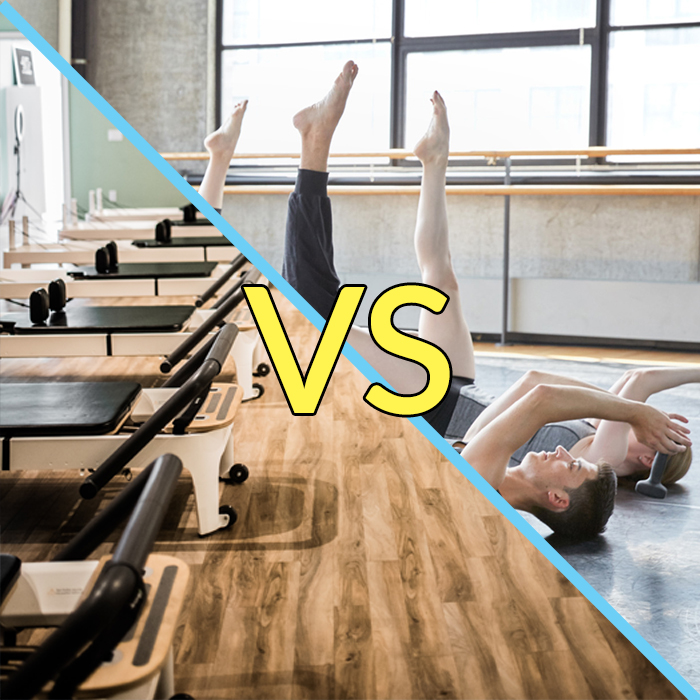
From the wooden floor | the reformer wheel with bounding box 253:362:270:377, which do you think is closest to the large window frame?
the wooden floor

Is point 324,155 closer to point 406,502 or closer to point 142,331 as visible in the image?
point 406,502

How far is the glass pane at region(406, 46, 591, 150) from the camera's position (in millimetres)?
473

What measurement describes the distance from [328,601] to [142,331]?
91 cm

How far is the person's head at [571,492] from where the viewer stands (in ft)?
1.57

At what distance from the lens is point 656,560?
49 centimetres

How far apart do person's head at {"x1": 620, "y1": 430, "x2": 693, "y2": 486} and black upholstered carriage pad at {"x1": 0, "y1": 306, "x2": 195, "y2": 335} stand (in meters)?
1.29

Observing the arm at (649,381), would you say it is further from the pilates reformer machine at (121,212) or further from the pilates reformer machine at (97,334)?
the pilates reformer machine at (121,212)

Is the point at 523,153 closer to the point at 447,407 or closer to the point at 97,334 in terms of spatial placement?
the point at 447,407

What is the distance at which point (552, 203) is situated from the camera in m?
0.57

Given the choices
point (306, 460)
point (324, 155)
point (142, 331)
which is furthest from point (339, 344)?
point (142, 331)

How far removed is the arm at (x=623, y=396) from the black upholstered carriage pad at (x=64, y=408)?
0.72 metres

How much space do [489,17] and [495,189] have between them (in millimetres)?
101

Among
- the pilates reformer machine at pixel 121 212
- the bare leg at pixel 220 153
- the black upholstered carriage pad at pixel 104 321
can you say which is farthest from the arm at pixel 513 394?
the pilates reformer machine at pixel 121 212

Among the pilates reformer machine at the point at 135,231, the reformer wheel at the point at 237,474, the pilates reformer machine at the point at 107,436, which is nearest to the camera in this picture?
the pilates reformer machine at the point at 107,436
